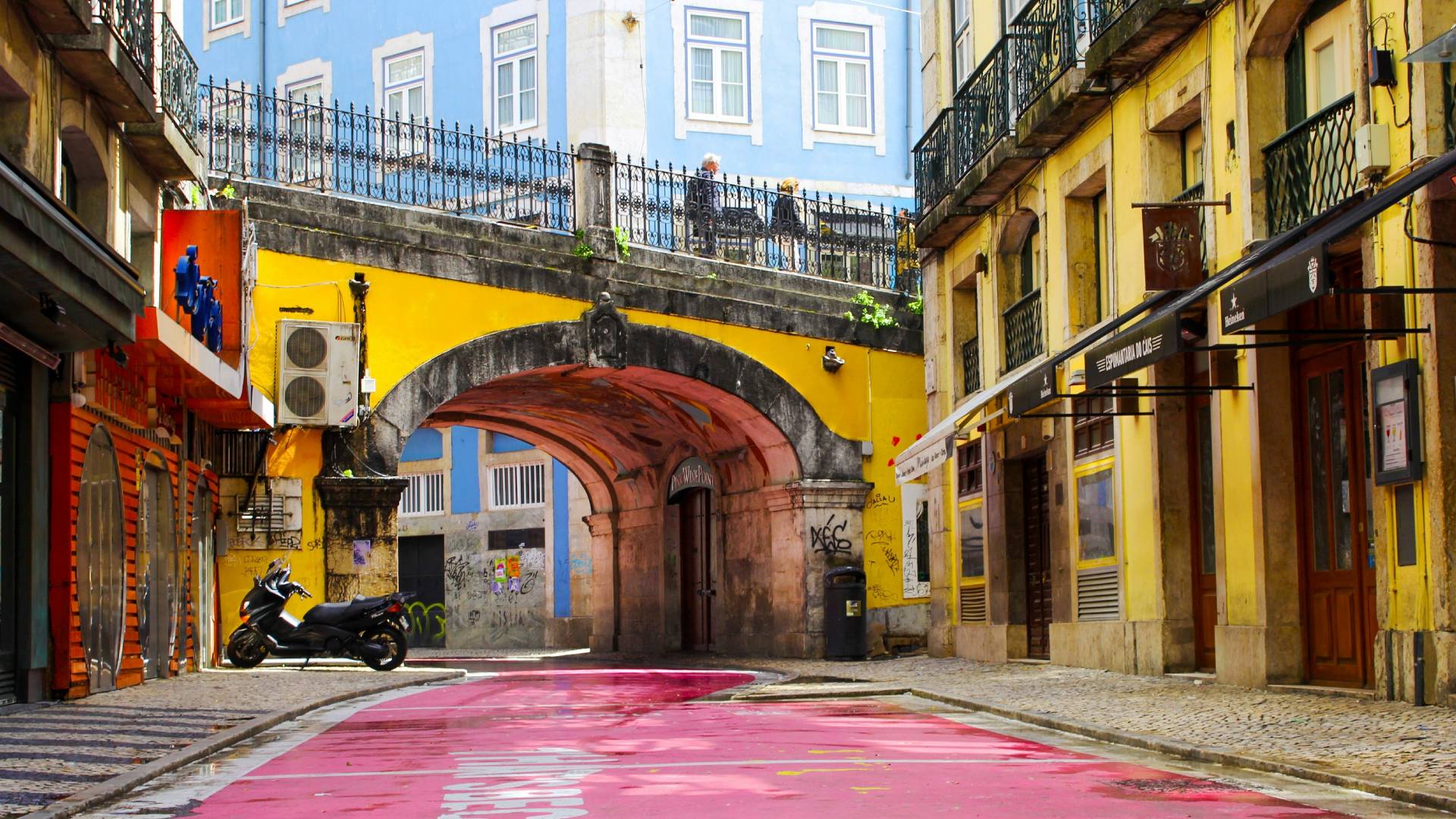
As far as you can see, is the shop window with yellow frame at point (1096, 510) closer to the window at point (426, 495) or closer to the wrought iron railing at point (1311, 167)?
the wrought iron railing at point (1311, 167)

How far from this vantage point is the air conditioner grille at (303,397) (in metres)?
22.1

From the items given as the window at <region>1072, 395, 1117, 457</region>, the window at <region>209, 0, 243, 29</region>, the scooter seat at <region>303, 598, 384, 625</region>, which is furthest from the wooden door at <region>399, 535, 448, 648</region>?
the window at <region>1072, 395, 1117, 457</region>

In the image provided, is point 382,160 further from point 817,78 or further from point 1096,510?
point 817,78

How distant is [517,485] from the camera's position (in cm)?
4031

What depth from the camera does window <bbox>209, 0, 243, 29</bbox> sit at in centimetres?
4131

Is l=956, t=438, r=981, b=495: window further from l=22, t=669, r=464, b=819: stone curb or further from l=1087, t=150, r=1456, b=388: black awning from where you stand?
l=22, t=669, r=464, b=819: stone curb

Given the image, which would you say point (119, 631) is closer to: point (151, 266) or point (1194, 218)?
point (151, 266)

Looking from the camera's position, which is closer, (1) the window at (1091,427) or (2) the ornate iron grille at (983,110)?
(1) the window at (1091,427)

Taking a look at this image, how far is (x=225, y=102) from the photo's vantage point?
72.5 feet

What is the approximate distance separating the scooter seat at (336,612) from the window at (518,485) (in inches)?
706

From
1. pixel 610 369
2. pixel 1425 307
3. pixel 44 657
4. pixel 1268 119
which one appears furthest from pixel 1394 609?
pixel 610 369

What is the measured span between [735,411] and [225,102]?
8.36 metres

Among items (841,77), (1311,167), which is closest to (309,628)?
Answer: (1311,167)

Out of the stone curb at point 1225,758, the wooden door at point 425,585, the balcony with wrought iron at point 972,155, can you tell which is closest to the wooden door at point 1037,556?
the balcony with wrought iron at point 972,155
